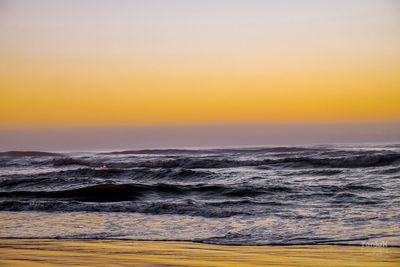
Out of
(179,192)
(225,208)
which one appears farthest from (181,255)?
(179,192)

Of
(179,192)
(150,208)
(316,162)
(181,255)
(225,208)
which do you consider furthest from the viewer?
(316,162)

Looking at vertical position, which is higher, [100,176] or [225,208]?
[100,176]

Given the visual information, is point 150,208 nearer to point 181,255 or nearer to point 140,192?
point 140,192

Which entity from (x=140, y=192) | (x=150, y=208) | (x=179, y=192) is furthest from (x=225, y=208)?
(x=140, y=192)

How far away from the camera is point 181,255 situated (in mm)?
5527

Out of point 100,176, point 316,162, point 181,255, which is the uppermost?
point 316,162

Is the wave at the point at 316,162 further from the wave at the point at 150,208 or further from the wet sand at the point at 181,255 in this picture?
the wet sand at the point at 181,255

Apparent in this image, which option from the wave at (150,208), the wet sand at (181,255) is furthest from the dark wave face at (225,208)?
the wet sand at (181,255)

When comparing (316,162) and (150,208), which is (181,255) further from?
(316,162)

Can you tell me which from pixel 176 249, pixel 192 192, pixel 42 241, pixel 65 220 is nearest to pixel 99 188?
pixel 192 192

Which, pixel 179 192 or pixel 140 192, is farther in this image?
pixel 140 192

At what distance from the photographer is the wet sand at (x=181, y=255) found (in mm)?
5082

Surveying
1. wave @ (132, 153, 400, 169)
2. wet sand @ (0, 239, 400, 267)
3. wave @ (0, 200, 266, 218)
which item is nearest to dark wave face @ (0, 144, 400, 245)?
wave @ (0, 200, 266, 218)

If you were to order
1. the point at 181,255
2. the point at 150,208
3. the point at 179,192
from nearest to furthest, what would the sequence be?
the point at 181,255 → the point at 150,208 → the point at 179,192
